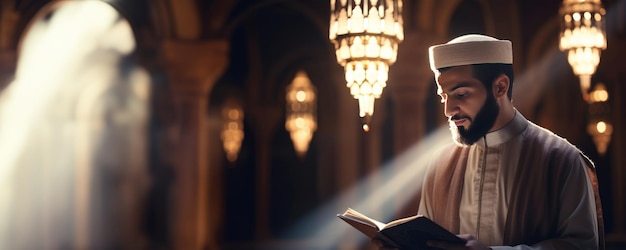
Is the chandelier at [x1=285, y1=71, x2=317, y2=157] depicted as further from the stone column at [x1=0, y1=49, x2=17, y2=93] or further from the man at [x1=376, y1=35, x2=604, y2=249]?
the man at [x1=376, y1=35, x2=604, y2=249]

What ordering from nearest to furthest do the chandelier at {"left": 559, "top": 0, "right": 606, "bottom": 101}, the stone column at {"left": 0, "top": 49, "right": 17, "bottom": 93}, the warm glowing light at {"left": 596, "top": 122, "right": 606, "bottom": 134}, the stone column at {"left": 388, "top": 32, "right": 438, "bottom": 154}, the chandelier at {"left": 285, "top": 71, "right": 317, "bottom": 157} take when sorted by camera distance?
the chandelier at {"left": 559, "top": 0, "right": 606, "bottom": 101} < the stone column at {"left": 388, "top": 32, "right": 438, "bottom": 154} < the stone column at {"left": 0, "top": 49, "right": 17, "bottom": 93} < the warm glowing light at {"left": 596, "top": 122, "right": 606, "bottom": 134} < the chandelier at {"left": 285, "top": 71, "right": 317, "bottom": 157}

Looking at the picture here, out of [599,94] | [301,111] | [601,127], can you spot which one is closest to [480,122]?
[599,94]

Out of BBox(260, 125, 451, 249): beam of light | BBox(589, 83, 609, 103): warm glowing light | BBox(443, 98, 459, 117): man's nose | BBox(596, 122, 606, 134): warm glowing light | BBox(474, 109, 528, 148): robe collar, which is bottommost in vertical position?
BBox(260, 125, 451, 249): beam of light

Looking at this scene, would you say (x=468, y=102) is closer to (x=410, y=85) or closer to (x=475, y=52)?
(x=475, y=52)

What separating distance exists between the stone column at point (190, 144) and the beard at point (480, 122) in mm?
6777

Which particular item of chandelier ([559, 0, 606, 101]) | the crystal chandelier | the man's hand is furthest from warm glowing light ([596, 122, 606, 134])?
the man's hand

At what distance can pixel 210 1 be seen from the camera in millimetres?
9836

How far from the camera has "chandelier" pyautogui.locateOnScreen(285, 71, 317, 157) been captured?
53.4 ft

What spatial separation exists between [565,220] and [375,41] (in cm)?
280

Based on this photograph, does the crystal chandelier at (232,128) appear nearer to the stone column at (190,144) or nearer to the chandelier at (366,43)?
the stone column at (190,144)

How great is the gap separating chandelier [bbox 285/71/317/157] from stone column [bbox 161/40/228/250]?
21.2ft

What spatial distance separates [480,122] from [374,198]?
351 inches

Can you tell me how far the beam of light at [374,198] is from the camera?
29.3ft

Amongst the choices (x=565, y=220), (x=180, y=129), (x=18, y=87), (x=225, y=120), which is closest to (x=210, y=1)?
(x=180, y=129)
